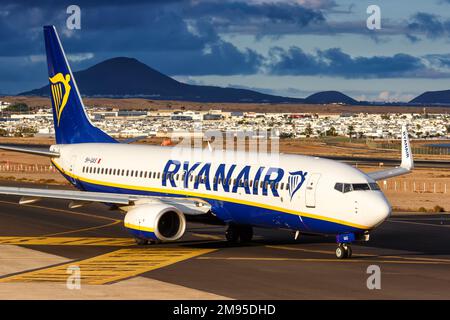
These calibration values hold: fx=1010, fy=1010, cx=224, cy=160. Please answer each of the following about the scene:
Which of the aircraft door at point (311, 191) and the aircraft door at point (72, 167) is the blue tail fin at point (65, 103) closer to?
the aircraft door at point (72, 167)

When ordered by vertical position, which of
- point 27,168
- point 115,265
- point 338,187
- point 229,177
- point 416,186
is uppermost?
point 229,177

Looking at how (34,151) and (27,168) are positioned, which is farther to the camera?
(27,168)

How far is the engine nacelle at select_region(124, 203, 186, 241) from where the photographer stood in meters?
43.8

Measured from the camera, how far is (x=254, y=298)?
32.2 metres

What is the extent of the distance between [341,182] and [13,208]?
106 ft

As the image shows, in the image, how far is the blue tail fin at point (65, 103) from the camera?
56.6 metres

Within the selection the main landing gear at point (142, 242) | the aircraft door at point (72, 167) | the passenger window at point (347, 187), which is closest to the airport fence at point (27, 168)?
the aircraft door at point (72, 167)

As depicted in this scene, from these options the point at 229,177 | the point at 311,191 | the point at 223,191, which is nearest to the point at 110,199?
the point at 223,191

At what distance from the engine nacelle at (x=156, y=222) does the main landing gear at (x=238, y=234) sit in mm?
4334

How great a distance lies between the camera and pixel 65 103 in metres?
57.1

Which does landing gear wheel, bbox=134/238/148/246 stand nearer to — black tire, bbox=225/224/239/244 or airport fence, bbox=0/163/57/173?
black tire, bbox=225/224/239/244

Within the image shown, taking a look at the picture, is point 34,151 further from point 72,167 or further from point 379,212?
point 379,212

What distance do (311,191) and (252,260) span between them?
12.4ft
